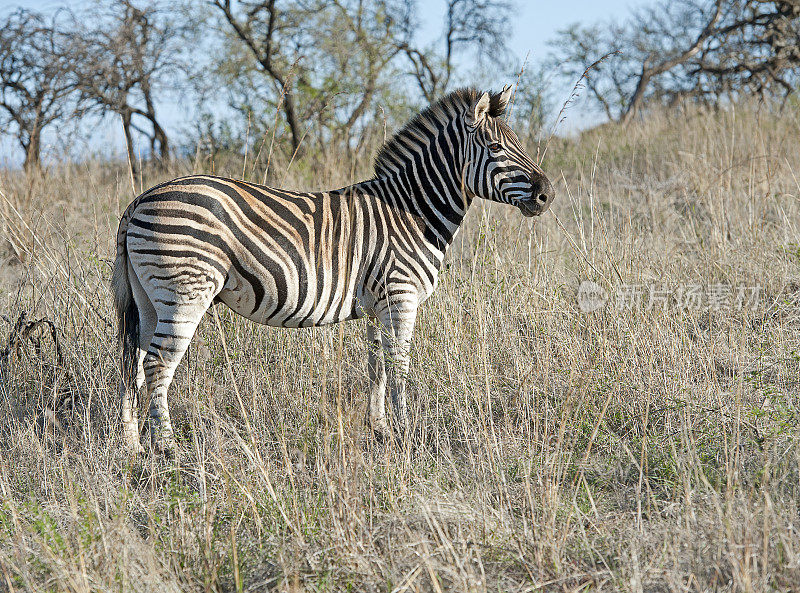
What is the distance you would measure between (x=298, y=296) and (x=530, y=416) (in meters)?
1.35

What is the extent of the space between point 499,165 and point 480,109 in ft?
1.10

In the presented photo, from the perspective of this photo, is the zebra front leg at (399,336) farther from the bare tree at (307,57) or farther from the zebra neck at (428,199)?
the bare tree at (307,57)

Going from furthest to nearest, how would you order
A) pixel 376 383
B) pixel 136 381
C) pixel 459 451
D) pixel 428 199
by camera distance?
pixel 376 383 → pixel 428 199 → pixel 136 381 → pixel 459 451

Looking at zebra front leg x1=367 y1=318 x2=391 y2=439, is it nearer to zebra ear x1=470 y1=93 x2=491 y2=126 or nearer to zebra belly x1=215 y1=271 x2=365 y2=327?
zebra belly x1=215 y1=271 x2=365 y2=327

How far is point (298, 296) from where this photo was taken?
354 centimetres

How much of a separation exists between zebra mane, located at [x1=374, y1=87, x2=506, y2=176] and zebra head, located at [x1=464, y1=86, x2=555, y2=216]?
0.08 metres

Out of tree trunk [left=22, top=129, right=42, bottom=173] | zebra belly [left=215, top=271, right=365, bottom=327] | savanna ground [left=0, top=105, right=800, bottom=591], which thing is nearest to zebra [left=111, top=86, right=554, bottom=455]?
zebra belly [left=215, top=271, right=365, bottom=327]

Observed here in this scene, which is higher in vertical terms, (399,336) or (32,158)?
(32,158)

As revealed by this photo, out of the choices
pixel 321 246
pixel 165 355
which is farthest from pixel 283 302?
pixel 165 355

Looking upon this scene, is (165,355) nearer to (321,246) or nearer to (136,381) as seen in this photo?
(136,381)

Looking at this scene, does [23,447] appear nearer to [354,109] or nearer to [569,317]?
[569,317]

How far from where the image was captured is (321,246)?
3.62 metres

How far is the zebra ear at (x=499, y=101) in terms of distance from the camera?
375 cm

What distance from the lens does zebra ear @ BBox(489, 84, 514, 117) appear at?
3.75m
